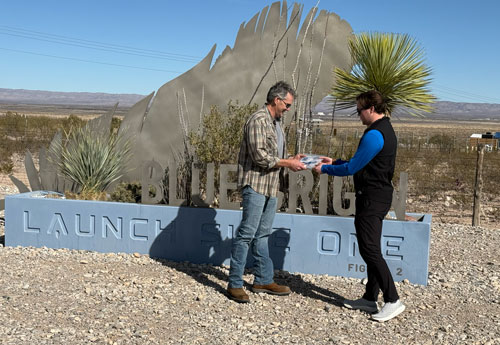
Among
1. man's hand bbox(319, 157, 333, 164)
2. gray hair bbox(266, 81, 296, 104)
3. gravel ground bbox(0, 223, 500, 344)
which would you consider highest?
gray hair bbox(266, 81, 296, 104)

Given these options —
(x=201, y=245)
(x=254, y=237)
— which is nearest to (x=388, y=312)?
(x=254, y=237)

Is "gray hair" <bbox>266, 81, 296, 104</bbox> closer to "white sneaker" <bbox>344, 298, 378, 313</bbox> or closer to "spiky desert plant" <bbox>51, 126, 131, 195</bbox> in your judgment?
"white sneaker" <bbox>344, 298, 378, 313</bbox>

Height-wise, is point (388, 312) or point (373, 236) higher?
point (373, 236)

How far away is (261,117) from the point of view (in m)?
4.52

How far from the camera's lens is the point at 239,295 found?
15.3 feet

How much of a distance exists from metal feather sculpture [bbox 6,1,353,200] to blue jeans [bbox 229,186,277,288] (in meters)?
3.47

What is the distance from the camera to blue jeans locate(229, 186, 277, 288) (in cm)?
457

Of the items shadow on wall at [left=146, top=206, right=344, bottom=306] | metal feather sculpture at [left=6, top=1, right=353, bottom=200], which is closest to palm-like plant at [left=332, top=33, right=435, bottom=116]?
metal feather sculpture at [left=6, top=1, right=353, bottom=200]

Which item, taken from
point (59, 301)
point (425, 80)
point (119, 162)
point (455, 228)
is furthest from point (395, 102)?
point (59, 301)

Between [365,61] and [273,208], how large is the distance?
398 centimetres

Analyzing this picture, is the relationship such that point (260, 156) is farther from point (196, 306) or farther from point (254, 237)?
point (196, 306)

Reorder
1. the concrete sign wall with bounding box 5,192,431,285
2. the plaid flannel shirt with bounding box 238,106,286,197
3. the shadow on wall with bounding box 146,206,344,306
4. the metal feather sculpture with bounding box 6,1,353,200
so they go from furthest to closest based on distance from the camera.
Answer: the metal feather sculpture with bounding box 6,1,353,200
the shadow on wall with bounding box 146,206,344,306
the concrete sign wall with bounding box 5,192,431,285
the plaid flannel shirt with bounding box 238,106,286,197

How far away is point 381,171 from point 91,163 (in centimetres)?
375

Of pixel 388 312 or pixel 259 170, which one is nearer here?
Answer: pixel 388 312
